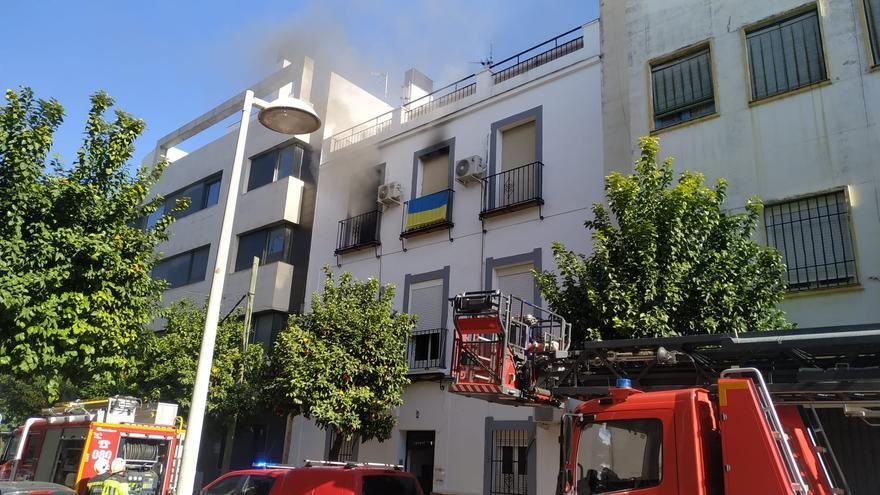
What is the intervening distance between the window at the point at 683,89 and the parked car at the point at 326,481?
305 inches

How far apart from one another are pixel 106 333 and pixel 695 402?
7.25 m

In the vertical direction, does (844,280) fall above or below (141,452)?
above

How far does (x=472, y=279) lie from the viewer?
14.2 m

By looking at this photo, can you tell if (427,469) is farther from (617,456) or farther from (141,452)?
(617,456)

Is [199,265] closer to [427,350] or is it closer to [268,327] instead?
[268,327]

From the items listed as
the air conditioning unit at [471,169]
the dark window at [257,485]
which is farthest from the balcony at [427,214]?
the dark window at [257,485]

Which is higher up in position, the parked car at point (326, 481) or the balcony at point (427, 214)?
the balcony at point (427, 214)

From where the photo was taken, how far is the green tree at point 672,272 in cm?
855

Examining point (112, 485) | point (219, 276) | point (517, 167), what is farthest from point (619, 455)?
point (517, 167)

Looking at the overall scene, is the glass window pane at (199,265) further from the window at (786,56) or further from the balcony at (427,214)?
the window at (786,56)

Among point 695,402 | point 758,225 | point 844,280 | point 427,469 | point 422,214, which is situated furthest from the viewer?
point 422,214

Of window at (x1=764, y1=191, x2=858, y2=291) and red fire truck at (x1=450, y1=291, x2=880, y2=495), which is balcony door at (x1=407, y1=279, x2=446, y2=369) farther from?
red fire truck at (x1=450, y1=291, x2=880, y2=495)

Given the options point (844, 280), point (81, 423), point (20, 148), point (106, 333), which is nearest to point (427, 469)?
point (81, 423)

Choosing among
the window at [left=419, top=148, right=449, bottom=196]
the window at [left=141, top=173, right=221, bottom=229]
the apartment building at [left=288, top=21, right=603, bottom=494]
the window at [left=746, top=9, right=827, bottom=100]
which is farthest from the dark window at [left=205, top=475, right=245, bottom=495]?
the window at [left=141, top=173, right=221, bottom=229]
